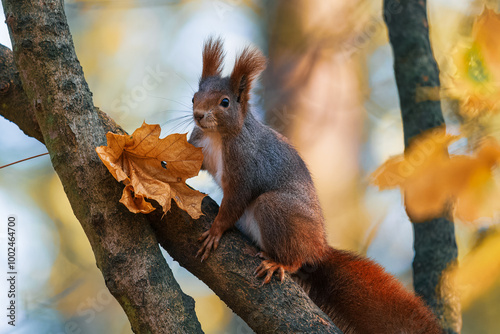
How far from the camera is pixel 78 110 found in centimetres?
147

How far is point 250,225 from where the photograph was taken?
2.01 m

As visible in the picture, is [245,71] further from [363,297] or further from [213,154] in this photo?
[363,297]

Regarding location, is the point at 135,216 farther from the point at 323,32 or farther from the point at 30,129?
the point at 323,32

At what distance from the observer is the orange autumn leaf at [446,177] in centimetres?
139

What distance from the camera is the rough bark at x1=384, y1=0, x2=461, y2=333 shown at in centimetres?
223

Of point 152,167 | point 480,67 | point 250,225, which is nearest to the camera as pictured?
point 480,67

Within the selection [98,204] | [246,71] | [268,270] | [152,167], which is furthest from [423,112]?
[98,204]

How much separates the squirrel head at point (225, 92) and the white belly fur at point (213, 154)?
6cm

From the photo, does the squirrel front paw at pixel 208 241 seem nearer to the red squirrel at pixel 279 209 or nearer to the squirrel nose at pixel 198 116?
the red squirrel at pixel 279 209

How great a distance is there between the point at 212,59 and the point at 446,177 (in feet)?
4.04

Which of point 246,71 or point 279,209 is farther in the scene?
point 246,71

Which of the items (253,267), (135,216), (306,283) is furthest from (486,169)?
(135,216)

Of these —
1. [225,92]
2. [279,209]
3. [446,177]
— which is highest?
[225,92]

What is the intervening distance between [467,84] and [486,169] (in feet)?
0.91
